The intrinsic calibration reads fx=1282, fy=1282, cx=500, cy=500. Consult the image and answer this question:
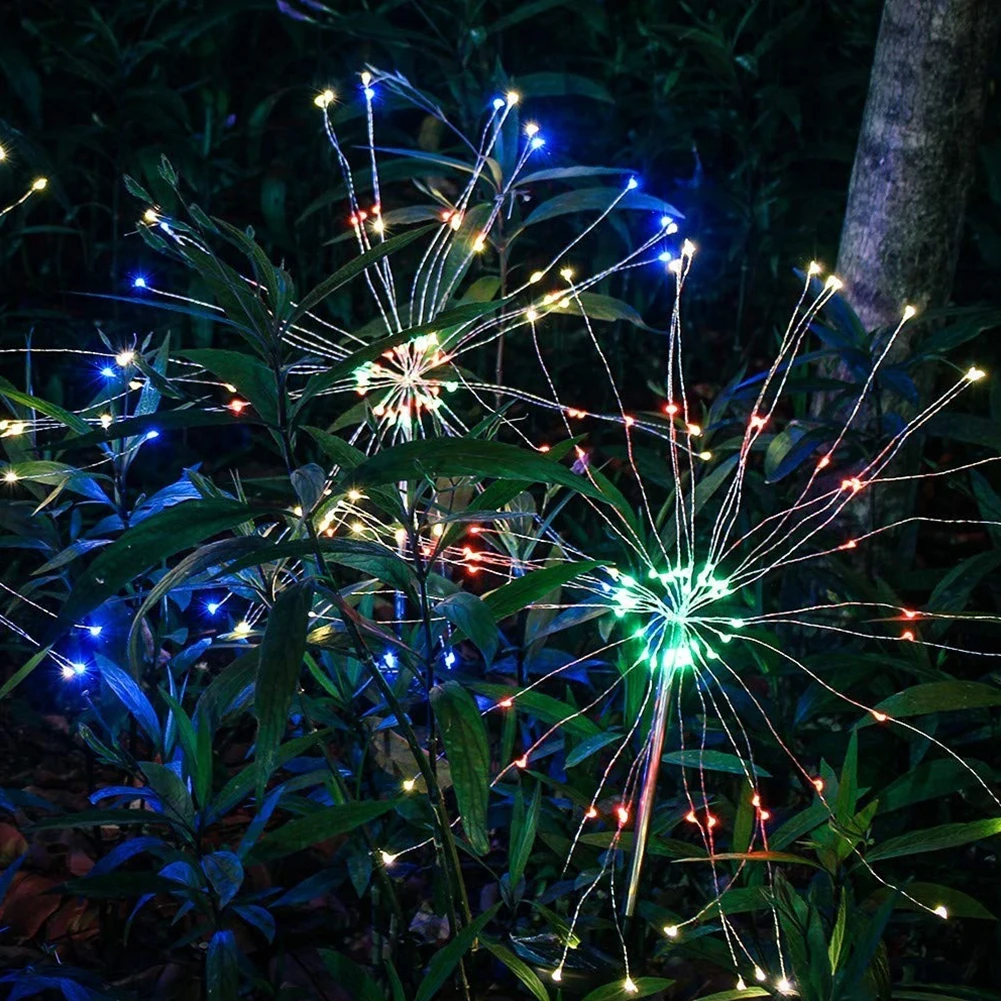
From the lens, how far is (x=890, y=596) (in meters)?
1.79

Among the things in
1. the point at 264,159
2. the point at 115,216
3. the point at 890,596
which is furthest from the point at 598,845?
the point at 264,159

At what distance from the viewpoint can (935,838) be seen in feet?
4.50

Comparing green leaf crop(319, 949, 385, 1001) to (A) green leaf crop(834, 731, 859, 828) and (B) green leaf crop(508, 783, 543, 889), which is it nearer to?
(B) green leaf crop(508, 783, 543, 889)

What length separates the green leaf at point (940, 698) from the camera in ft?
4.61

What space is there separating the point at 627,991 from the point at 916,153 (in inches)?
57.1

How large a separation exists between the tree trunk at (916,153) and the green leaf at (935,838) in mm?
985

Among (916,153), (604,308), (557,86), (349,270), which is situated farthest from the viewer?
(557,86)

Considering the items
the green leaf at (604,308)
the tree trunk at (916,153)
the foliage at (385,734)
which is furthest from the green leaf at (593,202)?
the tree trunk at (916,153)

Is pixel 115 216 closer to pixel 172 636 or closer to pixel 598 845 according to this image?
pixel 172 636

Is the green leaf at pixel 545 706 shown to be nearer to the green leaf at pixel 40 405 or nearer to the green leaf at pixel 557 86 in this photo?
the green leaf at pixel 40 405

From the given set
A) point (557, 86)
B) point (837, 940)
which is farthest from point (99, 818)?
point (557, 86)

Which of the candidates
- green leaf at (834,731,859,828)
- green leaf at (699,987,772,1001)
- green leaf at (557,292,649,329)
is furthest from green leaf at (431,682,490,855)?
green leaf at (557,292,649,329)

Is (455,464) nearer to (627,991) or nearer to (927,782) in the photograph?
(627,991)

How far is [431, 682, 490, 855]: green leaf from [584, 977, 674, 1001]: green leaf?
265 millimetres
